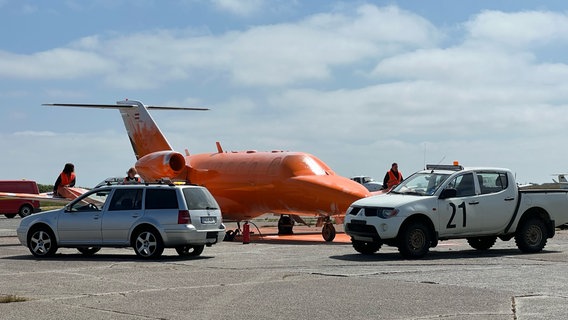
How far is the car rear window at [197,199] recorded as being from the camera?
63.5 feet

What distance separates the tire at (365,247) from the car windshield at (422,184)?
1.37 m

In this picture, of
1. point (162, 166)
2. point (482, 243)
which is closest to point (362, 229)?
point (482, 243)

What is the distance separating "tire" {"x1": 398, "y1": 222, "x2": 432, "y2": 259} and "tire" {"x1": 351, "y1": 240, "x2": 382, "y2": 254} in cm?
106

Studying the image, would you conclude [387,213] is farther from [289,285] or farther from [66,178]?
[66,178]

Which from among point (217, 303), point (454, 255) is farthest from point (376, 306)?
point (454, 255)

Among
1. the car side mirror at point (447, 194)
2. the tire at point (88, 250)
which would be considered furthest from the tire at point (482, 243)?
the tire at point (88, 250)

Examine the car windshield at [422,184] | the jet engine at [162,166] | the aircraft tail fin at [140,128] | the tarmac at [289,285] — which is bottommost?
the tarmac at [289,285]

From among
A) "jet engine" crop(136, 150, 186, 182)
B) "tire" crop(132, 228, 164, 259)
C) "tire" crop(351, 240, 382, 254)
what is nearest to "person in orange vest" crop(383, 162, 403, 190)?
"jet engine" crop(136, 150, 186, 182)

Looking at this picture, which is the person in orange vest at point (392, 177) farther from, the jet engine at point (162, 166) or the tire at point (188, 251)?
the tire at point (188, 251)

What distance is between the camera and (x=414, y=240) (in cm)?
1870

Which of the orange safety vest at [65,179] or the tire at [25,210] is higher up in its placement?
the orange safety vest at [65,179]

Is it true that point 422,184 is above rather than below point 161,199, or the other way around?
above

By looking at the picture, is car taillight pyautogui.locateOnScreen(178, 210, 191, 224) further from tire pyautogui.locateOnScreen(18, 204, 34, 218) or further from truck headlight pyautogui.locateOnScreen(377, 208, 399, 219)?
tire pyautogui.locateOnScreen(18, 204, 34, 218)

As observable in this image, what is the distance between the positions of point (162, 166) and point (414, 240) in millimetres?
13818
